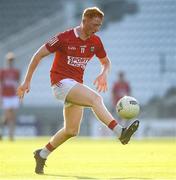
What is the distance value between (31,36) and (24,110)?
4920mm

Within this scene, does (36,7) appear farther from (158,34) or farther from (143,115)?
(143,115)

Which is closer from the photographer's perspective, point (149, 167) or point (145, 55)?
point (149, 167)

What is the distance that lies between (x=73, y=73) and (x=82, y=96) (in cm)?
42

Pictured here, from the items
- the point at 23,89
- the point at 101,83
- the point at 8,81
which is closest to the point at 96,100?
the point at 101,83

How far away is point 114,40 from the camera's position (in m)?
33.6

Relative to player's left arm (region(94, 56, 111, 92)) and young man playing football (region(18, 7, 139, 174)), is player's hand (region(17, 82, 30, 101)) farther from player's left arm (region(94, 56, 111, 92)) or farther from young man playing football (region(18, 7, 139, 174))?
player's left arm (region(94, 56, 111, 92))

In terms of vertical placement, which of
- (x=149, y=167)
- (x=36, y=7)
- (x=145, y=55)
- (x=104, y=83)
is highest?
(x=36, y=7)

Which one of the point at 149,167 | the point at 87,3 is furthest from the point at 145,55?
the point at 149,167

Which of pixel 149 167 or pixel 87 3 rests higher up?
pixel 87 3

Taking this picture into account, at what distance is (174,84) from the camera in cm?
3072

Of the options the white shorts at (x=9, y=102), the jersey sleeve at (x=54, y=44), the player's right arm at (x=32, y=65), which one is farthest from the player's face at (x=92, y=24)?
the white shorts at (x=9, y=102)

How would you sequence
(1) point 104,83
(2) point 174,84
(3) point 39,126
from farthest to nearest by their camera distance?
1. (2) point 174,84
2. (3) point 39,126
3. (1) point 104,83

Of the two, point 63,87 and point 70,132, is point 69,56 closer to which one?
point 63,87

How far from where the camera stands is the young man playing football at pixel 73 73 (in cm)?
861
